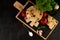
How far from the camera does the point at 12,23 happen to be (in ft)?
5.28

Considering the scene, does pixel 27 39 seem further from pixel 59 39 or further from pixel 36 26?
pixel 59 39

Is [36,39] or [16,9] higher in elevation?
[16,9]

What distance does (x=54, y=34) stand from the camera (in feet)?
5.16

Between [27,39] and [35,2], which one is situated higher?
[35,2]

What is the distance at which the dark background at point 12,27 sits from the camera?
157 centimetres

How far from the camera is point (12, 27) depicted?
1602 mm

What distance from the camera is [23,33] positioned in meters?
1.58

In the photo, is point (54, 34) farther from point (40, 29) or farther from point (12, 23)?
point (12, 23)

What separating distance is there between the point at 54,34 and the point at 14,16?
1.00 feet

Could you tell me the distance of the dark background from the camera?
5.16 feet

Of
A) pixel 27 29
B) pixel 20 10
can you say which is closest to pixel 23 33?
pixel 27 29

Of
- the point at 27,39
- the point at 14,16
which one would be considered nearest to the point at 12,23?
the point at 14,16

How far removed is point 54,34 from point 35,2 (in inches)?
10.4

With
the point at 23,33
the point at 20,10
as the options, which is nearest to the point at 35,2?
the point at 20,10
